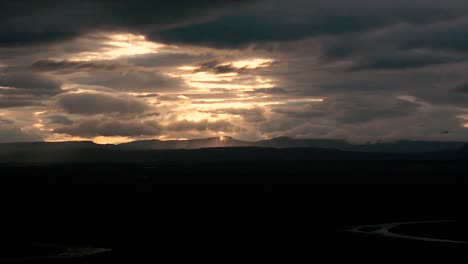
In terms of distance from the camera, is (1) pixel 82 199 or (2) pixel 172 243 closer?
(2) pixel 172 243

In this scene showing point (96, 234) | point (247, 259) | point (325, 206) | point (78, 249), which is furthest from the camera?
point (325, 206)

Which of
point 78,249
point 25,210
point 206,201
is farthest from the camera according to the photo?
point 206,201

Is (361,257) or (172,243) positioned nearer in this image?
(361,257)

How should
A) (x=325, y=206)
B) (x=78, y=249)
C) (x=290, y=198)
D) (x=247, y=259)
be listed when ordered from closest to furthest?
1. (x=247, y=259)
2. (x=78, y=249)
3. (x=325, y=206)
4. (x=290, y=198)

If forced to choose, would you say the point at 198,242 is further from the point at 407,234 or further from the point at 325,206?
the point at 325,206

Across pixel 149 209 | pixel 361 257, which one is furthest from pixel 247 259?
pixel 149 209

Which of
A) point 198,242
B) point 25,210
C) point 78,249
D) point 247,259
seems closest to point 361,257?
point 247,259

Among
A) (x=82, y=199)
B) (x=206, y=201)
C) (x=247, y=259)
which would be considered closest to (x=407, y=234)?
(x=247, y=259)

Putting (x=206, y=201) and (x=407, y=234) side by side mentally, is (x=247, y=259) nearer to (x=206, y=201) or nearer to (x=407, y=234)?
(x=407, y=234)

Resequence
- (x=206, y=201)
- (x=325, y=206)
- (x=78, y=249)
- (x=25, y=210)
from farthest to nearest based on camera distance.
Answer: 1. (x=206, y=201)
2. (x=325, y=206)
3. (x=25, y=210)
4. (x=78, y=249)
